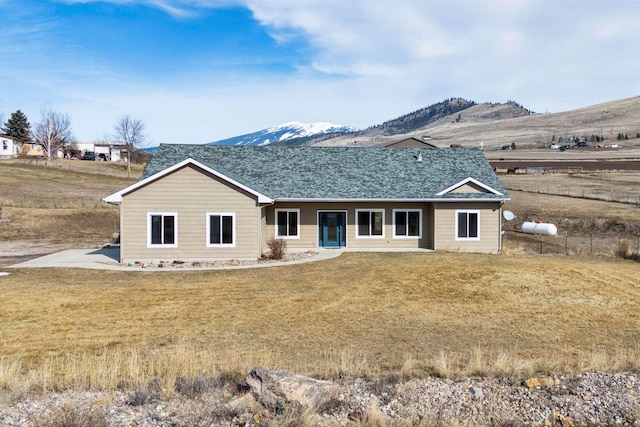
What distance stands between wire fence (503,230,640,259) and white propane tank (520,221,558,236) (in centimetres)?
28

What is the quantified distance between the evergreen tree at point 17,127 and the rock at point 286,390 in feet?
335

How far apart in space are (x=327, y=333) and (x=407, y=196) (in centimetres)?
1443

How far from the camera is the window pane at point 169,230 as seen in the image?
23141 mm

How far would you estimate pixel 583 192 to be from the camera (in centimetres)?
5128

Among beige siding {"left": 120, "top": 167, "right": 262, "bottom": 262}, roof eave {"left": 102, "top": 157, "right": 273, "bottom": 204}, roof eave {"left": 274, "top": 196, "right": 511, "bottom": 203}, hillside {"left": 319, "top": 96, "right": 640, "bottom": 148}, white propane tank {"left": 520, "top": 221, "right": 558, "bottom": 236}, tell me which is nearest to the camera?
roof eave {"left": 102, "top": 157, "right": 273, "bottom": 204}

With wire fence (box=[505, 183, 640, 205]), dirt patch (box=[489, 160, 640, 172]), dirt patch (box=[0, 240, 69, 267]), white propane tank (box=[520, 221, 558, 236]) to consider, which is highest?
dirt patch (box=[489, 160, 640, 172])

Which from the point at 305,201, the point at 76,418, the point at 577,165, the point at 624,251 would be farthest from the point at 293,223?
the point at 577,165

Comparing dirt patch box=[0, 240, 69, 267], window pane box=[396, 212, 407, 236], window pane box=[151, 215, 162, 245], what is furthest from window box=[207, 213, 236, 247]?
window pane box=[396, 212, 407, 236]

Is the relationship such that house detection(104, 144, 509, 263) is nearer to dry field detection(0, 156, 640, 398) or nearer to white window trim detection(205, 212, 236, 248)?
white window trim detection(205, 212, 236, 248)

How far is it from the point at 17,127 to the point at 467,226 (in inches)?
3764

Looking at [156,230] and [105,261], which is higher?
[156,230]

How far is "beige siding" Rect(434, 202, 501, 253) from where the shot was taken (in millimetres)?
26031

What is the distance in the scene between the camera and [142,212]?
23.0 metres

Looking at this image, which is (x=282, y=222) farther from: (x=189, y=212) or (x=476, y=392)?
(x=476, y=392)
